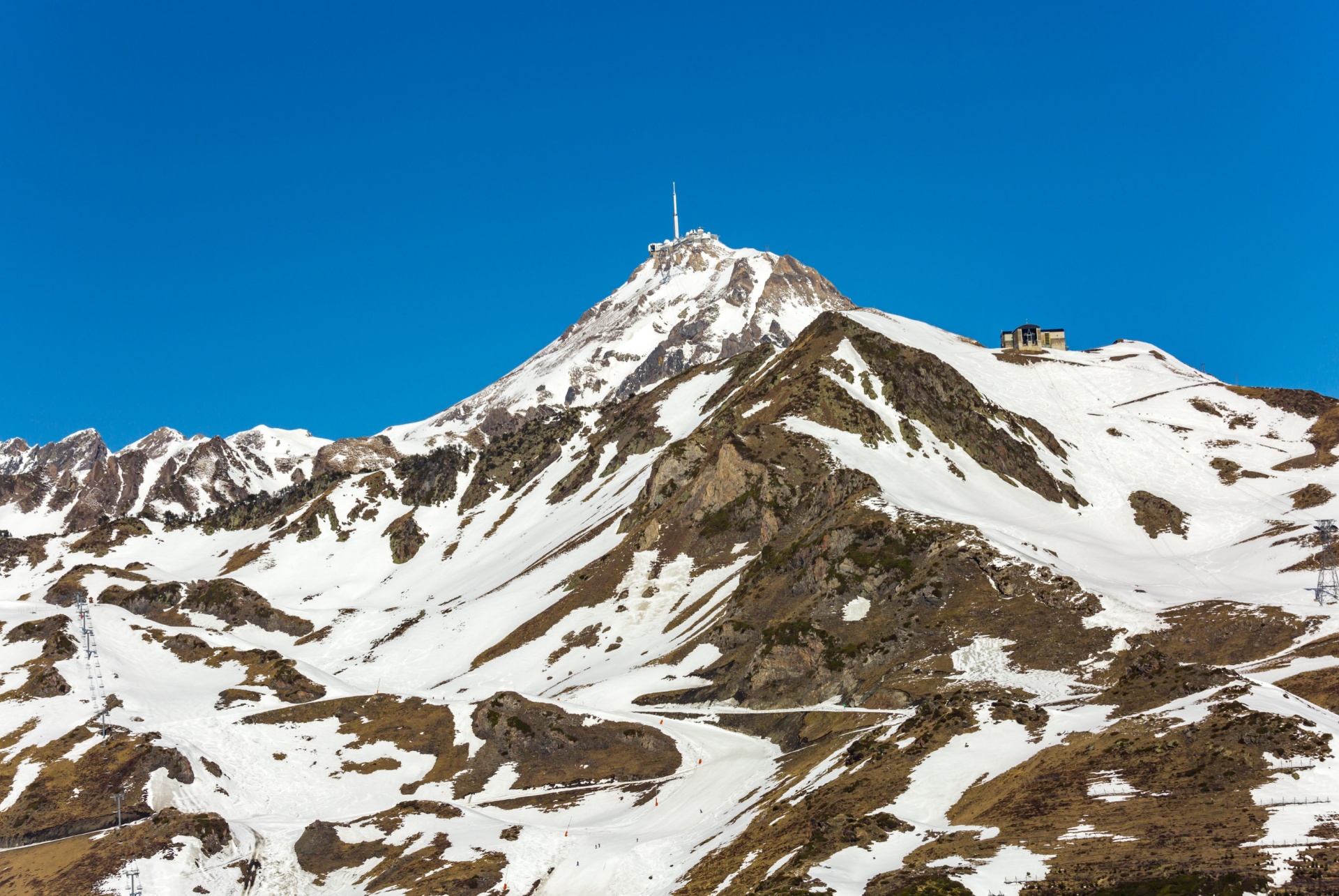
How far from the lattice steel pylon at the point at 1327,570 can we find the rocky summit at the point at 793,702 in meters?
1.34

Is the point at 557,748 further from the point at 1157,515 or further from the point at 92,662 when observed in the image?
the point at 1157,515

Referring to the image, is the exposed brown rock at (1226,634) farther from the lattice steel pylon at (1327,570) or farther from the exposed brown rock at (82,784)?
the exposed brown rock at (82,784)

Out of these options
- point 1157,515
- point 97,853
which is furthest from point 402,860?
point 1157,515

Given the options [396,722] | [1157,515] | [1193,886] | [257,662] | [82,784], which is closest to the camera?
[1193,886]

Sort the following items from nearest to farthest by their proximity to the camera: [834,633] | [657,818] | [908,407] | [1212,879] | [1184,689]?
1. [1212,879]
2. [1184,689]
3. [657,818]
4. [834,633]
5. [908,407]

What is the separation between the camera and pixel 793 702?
110250 mm

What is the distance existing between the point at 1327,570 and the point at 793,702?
63.4 m

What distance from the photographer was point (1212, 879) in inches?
1585

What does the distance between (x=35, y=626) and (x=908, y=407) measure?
139 metres

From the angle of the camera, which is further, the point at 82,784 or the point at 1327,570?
the point at 1327,570

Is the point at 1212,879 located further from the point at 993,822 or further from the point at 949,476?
the point at 949,476

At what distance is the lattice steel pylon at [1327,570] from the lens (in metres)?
115

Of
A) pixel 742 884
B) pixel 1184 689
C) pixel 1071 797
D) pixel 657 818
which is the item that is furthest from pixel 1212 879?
pixel 657 818

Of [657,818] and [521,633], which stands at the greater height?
[521,633]
